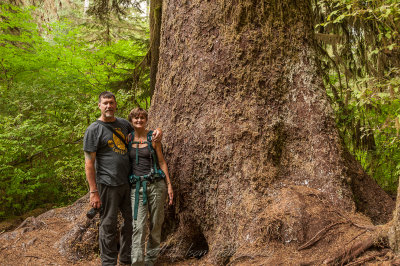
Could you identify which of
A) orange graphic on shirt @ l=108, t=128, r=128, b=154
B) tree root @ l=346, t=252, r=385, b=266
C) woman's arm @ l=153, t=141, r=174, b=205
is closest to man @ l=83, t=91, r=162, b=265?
orange graphic on shirt @ l=108, t=128, r=128, b=154

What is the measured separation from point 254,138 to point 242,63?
99 centimetres

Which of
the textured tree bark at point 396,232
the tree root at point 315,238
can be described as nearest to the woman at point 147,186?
the tree root at point 315,238

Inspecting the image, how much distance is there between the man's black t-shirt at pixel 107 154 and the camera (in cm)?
362

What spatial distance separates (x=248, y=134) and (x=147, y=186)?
1.39 m

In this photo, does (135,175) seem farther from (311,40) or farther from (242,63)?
(311,40)

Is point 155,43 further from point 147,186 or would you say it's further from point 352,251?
point 352,251

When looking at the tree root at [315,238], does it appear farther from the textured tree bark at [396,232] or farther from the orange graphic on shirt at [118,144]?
the orange graphic on shirt at [118,144]

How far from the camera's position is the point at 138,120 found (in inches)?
147

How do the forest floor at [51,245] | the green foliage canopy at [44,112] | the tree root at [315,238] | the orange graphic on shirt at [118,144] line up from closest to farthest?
the tree root at [315,238] < the orange graphic on shirt at [118,144] < the forest floor at [51,245] < the green foliage canopy at [44,112]

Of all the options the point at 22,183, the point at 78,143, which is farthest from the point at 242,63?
the point at 22,183

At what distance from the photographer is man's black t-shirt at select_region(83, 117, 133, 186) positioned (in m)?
3.62

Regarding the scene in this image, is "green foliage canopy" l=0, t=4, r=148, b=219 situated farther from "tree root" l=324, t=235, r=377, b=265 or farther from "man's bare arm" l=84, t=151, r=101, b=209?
"tree root" l=324, t=235, r=377, b=265

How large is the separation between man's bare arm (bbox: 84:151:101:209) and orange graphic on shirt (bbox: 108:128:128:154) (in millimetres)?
231

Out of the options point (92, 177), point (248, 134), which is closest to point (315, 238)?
point (248, 134)
